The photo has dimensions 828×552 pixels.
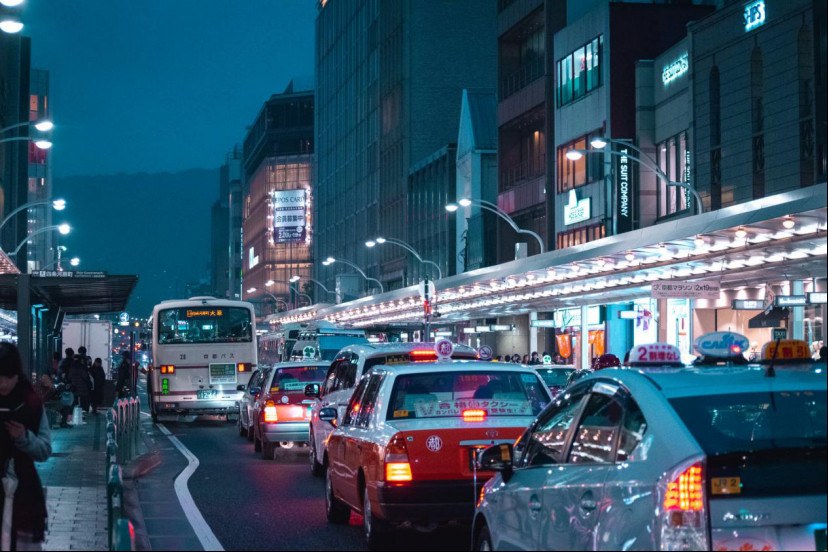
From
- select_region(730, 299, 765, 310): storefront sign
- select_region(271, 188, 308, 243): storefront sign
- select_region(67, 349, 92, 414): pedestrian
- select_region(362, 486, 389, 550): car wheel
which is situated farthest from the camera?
select_region(271, 188, 308, 243): storefront sign

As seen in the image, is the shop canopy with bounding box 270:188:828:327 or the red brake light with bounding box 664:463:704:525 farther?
the shop canopy with bounding box 270:188:828:327

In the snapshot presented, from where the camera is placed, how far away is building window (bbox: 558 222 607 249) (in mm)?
53125

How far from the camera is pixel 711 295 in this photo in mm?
29328

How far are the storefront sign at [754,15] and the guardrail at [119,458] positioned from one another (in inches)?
904

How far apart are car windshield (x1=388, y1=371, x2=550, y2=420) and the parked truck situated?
4884 centimetres

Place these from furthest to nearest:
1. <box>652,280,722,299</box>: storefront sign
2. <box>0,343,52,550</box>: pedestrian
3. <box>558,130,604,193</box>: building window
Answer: <box>558,130,604,193</box>: building window < <box>652,280,722,299</box>: storefront sign < <box>0,343,52,550</box>: pedestrian

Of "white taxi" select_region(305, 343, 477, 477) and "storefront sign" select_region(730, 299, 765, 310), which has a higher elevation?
"storefront sign" select_region(730, 299, 765, 310)

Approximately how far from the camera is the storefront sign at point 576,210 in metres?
54.1

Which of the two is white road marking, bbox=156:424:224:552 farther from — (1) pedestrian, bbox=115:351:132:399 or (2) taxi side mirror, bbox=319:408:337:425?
(1) pedestrian, bbox=115:351:132:399

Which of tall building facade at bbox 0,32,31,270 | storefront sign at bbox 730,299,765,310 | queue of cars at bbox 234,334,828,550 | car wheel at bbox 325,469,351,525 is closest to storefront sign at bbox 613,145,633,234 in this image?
storefront sign at bbox 730,299,765,310

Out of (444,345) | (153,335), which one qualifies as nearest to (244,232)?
(153,335)

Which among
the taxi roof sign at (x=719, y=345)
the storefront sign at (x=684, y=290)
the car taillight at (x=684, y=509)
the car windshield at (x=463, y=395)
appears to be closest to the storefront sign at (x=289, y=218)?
the storefront sign at (x=684, y=290)

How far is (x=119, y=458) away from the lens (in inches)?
766

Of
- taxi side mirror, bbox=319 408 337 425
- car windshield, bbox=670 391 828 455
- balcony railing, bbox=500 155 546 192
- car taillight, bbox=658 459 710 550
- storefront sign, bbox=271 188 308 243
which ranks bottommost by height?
car taillight, bbox=658 459 710 550
